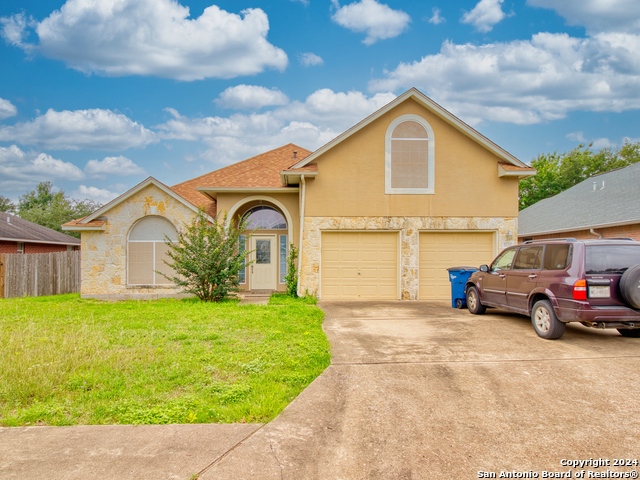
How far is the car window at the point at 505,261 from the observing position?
9414mm

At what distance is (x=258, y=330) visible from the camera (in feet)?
28.1

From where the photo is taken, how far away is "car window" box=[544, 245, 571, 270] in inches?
296

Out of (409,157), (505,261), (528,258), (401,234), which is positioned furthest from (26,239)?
(528,258)

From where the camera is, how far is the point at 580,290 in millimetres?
7004

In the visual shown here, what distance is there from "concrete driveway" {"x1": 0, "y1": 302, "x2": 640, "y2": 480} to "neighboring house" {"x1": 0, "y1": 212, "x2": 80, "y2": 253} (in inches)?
925

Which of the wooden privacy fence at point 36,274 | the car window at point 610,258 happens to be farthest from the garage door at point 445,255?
the wooden privacy fence at point 36,274

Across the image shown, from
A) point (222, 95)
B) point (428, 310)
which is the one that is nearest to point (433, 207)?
point (428, 310)

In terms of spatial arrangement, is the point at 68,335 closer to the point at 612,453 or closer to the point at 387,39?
the point at 612,453

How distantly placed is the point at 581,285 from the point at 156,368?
6.98 m

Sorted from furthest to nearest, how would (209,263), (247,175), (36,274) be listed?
1. (36,274)
2. (247,175)
3. (209,263)

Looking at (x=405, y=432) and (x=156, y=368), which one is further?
(x=156, y=368)

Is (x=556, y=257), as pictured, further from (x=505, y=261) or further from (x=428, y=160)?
(x=428, y=160)

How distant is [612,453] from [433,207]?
10.9 m

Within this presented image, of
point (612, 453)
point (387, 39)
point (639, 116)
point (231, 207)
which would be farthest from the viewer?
point (639, 116)
